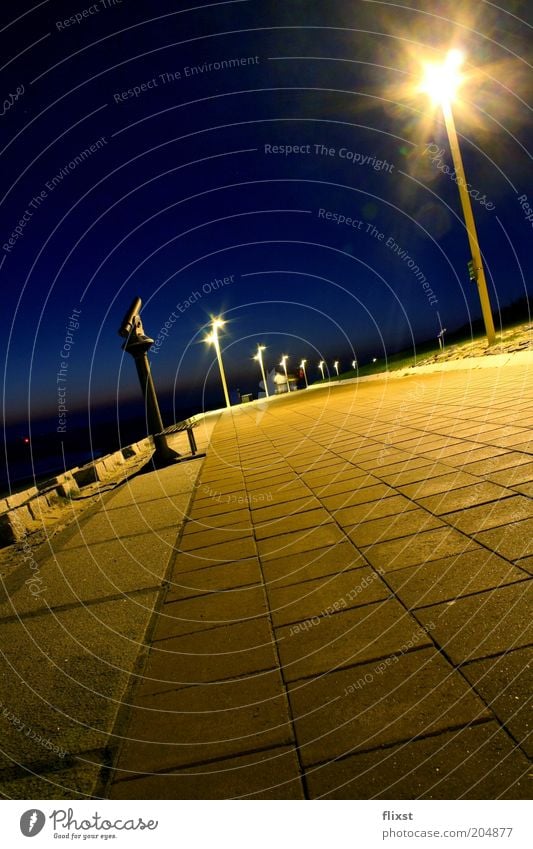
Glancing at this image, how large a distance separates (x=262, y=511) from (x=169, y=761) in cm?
303

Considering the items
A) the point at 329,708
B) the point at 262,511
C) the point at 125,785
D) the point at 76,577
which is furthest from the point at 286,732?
the point at 262,511

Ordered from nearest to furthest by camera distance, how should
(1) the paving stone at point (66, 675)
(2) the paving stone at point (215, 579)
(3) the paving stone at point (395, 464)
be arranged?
(1) the paving stone at point (66, 675) → (2) the paving stone at point (215, 579) → (3) the paving stone at point (395, 464)

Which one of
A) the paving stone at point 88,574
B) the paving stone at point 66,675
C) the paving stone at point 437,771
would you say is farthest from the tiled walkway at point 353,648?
the paving stone at point 88,574

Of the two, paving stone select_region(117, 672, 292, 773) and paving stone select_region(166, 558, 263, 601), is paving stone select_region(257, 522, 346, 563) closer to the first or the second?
paving stone select_region(166, 558, 263, 601)

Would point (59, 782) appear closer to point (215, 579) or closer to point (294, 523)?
point (215, 579)

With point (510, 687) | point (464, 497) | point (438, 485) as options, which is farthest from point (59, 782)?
point (438, 485)

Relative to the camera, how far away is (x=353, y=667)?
1989 mm

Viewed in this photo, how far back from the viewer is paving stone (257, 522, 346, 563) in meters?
3.45

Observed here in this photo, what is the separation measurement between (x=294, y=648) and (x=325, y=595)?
496mm

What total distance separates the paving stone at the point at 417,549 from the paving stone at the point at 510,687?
0.97 meters

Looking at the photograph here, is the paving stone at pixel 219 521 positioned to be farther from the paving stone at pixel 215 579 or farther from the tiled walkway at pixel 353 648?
the paving stone at pixel 215 579

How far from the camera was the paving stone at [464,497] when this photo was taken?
11.3ft

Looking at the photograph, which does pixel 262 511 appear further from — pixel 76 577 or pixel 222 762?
pixel 222 762

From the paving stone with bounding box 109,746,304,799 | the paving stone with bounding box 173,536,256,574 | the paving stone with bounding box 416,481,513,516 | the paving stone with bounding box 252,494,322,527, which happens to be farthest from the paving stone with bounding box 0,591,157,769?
the paving stone with bounding box 416,481,513,516
